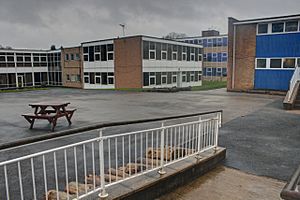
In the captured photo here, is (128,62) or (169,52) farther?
(169,52)

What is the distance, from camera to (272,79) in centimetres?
2161

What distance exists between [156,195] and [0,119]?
1011 centimetres

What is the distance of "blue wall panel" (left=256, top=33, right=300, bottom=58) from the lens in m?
20.4

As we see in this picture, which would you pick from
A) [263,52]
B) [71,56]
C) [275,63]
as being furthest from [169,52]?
[71,56]

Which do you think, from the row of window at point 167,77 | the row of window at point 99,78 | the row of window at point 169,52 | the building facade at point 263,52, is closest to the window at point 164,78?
the row of window at point 167,77

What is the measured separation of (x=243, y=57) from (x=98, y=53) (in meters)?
16.9

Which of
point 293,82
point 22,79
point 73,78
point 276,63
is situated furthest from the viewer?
point 22,79

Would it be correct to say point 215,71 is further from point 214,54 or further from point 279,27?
point 279,27

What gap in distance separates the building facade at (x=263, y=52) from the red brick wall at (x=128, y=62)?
364 inches

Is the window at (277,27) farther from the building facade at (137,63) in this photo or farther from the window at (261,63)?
the building facade at (137,63)

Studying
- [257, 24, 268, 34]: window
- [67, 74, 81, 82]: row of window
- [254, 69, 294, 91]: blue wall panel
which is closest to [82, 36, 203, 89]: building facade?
[67, 74, 81, 82]: row of window

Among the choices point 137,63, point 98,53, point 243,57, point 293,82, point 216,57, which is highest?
point 216,57

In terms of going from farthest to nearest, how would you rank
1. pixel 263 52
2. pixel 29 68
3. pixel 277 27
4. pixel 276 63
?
pixel 29 68, pixel 263 52, pixel 276 63, pixel 277 27

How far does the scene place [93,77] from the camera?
3247 centimetres
